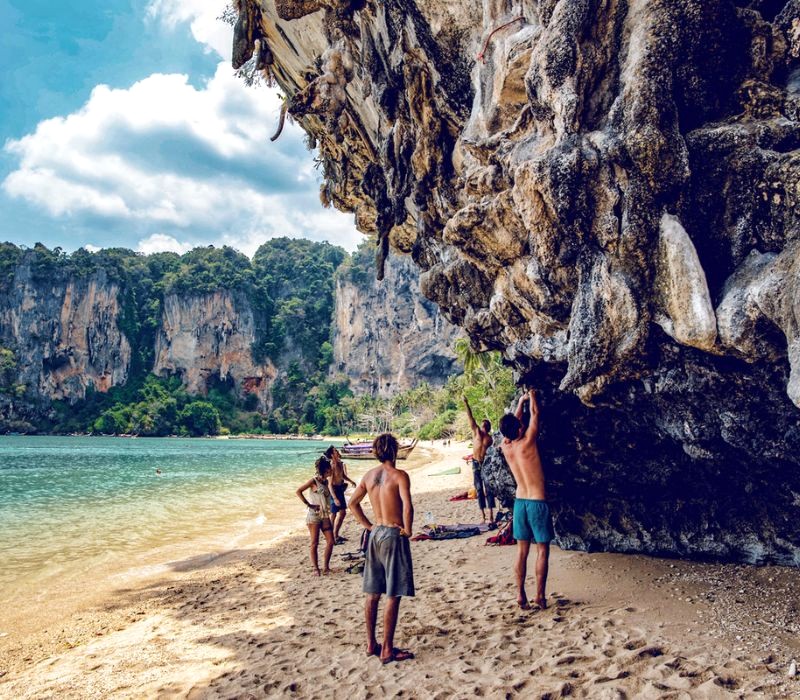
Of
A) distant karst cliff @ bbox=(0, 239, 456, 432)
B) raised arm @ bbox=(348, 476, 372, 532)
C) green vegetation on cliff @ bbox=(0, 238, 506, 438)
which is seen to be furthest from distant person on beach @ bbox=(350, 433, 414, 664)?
distant karst cliff @ bbox=(0, 239, 456, 432)

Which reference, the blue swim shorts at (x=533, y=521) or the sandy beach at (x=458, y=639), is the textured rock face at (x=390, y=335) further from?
the blue swim shorts at (x=533, y=521)

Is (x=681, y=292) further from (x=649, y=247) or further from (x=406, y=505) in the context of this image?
(x=406, y=505)

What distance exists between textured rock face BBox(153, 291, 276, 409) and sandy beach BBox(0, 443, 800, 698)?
82374 millimetres

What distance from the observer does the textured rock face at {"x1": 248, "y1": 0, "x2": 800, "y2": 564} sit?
129 inches

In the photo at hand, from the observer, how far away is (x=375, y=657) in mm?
3420

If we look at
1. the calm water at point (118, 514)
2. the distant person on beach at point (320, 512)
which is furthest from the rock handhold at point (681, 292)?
the calm water at point (118, 514)

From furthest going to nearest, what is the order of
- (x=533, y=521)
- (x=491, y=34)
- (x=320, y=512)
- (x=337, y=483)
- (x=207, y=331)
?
(x=207, y=331) < (x=337, y=483) < (x=320, y=512) < (x=491, y=34) < (x=533, y=521)

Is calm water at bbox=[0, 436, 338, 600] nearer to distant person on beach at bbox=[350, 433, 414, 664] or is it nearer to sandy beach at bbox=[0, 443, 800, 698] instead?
sandy beach at bbox=[0, 443, 800, 698]

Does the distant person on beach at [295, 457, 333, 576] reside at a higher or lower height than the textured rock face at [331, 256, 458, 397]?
lower

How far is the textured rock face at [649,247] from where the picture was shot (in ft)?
10.8

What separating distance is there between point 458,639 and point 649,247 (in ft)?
10.1

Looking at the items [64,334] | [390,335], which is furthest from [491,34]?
[64,334]

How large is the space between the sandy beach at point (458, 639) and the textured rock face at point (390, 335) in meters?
62.9

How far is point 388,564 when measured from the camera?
326cm
